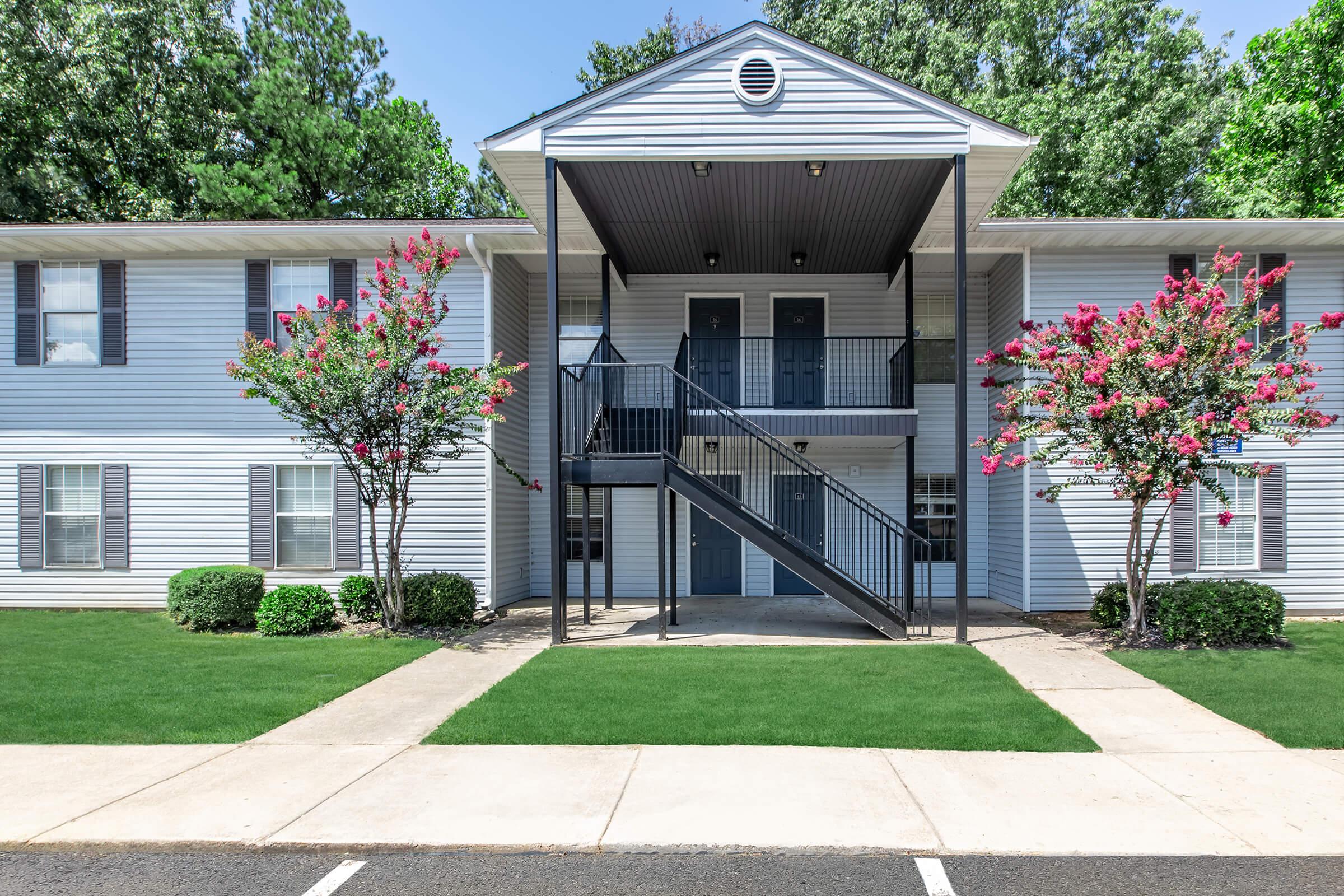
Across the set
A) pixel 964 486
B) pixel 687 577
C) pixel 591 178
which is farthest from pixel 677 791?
pixel 687 577

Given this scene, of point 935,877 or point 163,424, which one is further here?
point 163,424

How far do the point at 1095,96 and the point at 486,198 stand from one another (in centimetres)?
1819

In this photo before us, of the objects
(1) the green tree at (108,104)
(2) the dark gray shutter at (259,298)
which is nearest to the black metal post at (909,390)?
(2) the dark gray shutter at (259,298)

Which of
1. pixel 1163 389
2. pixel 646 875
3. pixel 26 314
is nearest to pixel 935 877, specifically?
pixel 646 875

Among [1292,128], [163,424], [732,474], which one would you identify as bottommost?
[732,474]

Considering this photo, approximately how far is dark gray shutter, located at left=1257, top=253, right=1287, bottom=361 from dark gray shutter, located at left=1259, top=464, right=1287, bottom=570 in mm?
1827

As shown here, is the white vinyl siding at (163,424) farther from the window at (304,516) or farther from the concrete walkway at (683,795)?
the concrete walkway at (683,795)

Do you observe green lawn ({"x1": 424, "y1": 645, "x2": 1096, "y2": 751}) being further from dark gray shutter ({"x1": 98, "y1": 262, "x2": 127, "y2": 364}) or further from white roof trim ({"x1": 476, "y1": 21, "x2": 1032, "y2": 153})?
dark gray shutter ({"x1": 98, "y1": 262, "x2": 127, "y2": 364})

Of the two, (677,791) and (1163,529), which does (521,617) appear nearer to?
(677,791)

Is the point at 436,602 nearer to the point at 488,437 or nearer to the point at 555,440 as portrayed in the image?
the point at 488,437

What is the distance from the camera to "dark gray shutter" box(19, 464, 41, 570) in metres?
12.9

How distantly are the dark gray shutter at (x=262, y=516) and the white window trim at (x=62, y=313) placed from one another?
2.89 metres

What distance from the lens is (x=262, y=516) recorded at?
12742mm

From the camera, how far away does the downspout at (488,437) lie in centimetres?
1259
